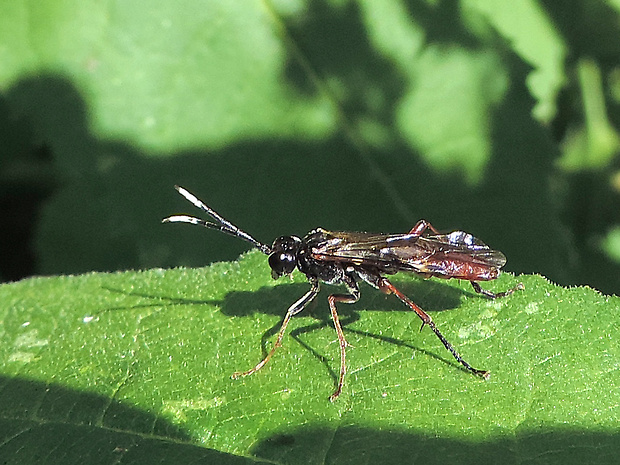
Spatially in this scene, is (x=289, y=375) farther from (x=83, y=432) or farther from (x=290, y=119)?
(x=290, y=119)

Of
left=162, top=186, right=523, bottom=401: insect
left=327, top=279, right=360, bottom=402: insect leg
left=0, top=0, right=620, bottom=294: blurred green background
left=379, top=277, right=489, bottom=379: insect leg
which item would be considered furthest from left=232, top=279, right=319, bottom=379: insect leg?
left=0, top=0, right=620, bottom=294: blurred green background

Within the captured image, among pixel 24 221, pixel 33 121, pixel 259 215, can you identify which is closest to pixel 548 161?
pixel 259 215

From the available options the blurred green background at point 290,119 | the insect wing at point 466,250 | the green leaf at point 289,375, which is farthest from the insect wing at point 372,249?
the blurred green background at point 290,119

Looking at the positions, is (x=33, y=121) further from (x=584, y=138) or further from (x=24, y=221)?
(x=584, y=138)

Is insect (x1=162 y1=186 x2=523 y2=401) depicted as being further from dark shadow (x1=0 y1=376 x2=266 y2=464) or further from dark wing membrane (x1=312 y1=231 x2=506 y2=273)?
dark shadow (x1=0 y1=376 x2=266 y2=464)

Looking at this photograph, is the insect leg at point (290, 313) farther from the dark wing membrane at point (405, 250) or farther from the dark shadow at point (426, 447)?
the dark shadow at point (426, 447)

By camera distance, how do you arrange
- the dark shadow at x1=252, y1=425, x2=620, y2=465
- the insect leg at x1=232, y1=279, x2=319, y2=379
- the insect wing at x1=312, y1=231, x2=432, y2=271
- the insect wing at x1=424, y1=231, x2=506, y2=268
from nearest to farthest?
the dark shadow at x1=252, y1=425, x2=620, y2=465
the insect leg at x1=232, y1=279, x2=319, y2=379
the insect wing at x1=424, y1=231, x2=506, y2=268
the insect wing at x1=312, y1=231, x2=432, y2=271

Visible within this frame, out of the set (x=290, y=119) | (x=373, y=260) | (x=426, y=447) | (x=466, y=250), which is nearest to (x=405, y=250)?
(x=373, y=260)
